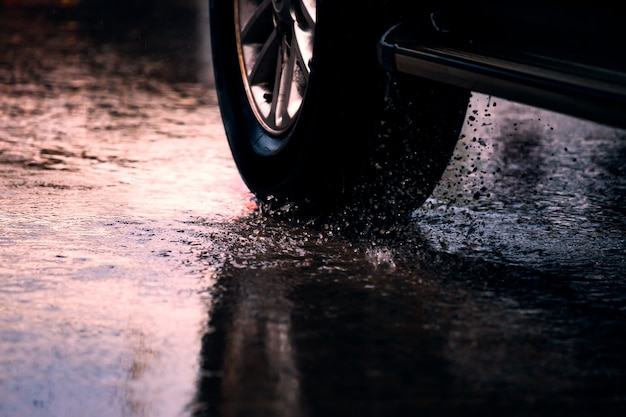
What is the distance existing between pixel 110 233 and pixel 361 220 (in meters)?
0.74

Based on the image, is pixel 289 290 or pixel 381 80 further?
pixel 381 80

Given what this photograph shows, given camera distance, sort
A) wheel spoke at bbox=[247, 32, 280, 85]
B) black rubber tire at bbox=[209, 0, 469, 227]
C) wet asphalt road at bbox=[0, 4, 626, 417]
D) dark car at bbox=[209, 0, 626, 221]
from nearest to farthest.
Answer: wet asphalt road at bbox=[0, 4, 626, 417]
dark car at bbox=[209, 0, 626, 221]
black rubber tire at bbox=[209, 0, 469, 227]
wheel spoke at bbox=[247, 32, 280, 85]

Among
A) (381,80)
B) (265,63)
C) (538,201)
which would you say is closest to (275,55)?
(265,63)

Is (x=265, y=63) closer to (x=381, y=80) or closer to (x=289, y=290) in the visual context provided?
(x=381, y=80)

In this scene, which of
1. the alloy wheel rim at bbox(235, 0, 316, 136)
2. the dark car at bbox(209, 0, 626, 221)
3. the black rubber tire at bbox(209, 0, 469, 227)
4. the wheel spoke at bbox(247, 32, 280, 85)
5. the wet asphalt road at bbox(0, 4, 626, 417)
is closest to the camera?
the wet asphalt road at bbox(0, 4, 626, 417)

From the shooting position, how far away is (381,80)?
3.21 m

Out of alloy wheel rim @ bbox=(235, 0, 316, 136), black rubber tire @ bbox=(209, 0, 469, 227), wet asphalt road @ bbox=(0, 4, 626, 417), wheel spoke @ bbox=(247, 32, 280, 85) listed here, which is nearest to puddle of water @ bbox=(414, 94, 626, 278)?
wet asphalt road @ bbox=(0, 4, 626, 417)

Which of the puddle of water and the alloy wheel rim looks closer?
the puddle of water

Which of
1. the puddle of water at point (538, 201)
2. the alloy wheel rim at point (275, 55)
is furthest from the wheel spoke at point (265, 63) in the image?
the puddle of water at point (538, 201)

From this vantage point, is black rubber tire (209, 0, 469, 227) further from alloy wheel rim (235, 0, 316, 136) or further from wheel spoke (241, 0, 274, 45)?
wheel spoke (241, 0, 274, 45)

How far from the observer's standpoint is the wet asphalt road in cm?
223

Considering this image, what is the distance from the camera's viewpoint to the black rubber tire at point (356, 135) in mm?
3180

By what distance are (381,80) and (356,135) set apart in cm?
17

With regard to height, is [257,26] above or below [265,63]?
above
